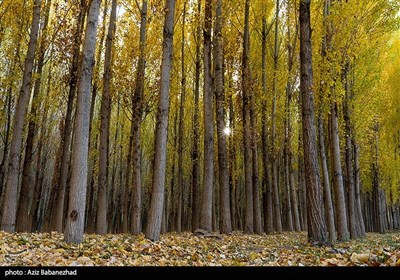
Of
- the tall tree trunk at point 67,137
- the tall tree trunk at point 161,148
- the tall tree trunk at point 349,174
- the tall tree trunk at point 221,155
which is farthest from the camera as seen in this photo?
the tall tree trunk at point 349,174

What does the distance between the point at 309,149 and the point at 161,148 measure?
361cm

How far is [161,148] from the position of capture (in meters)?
7.80

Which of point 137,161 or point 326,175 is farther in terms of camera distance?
point 326,175

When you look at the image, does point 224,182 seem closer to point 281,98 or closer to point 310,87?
point 310,87

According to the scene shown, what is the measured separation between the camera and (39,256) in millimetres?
4535

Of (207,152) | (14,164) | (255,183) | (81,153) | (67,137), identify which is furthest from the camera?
(255,183)

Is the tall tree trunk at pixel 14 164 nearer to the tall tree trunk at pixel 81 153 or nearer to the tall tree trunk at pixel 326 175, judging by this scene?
the tall tree trunk at pixel 81 153

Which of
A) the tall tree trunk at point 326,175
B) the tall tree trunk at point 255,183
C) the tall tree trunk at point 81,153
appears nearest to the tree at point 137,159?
the tall tree trunk at point 81,153

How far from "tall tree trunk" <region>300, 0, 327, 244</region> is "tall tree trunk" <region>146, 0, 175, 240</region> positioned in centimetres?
345

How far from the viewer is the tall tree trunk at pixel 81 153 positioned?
20.0 feet

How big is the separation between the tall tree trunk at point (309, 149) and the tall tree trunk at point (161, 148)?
3452mm

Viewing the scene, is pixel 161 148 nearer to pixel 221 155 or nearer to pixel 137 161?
pixel 137 161

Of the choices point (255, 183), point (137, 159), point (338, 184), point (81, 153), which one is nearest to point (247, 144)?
point (255, 183)

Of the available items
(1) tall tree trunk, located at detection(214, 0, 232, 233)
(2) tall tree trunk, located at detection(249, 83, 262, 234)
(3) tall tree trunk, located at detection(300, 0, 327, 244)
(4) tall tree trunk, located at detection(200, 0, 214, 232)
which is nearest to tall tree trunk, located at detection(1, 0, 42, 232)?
(4) tall tree trunk, located at detection(200, 0, 214, 232)
